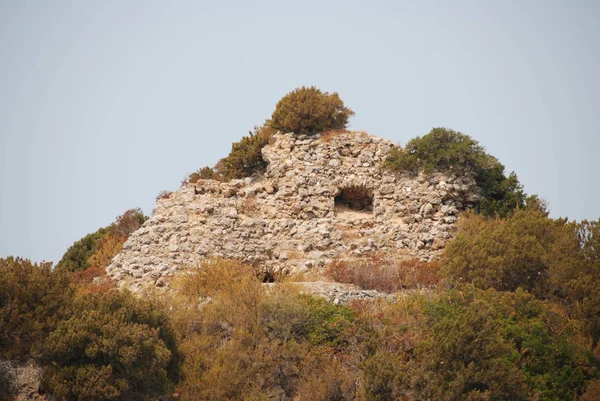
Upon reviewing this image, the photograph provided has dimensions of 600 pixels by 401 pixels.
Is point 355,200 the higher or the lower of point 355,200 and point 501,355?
the higher

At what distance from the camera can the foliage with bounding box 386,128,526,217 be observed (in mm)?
19984

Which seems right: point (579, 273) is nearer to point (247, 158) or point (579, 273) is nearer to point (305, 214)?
point (305, 214)

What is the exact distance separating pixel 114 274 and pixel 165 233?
1711 mm

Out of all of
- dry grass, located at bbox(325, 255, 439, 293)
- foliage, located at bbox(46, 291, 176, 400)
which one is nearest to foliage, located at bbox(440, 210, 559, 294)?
dry grass, located at bbox(325, 255, 439, 293)

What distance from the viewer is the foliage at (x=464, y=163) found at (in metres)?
20.0

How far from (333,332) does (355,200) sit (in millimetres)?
7501

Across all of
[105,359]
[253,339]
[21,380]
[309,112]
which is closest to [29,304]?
[21,380]

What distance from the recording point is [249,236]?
60.7ft

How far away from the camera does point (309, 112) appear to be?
21.3 m

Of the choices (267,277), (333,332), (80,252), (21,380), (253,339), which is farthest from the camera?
(80,252)

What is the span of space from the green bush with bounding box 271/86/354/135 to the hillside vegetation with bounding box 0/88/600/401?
6.04 m

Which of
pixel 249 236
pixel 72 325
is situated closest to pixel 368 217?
pixel 249 236

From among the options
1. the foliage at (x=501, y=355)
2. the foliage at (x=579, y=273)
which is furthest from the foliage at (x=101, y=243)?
the foliage at (x=579, y=273)

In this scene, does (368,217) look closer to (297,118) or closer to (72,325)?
(297,118)
